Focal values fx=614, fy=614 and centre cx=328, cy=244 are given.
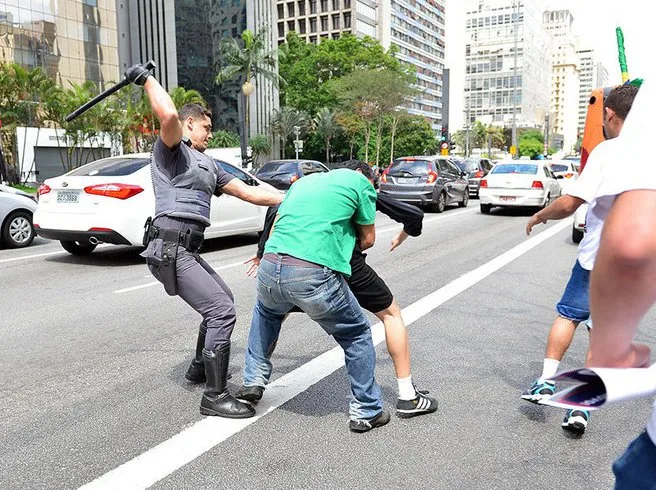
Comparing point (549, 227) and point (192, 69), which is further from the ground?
point (192, 69)

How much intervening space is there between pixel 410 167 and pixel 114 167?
427 inches

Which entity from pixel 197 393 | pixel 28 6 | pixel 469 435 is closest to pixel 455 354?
pixel 469 435

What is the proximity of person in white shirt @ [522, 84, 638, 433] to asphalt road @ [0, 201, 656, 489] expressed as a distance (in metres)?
0.18

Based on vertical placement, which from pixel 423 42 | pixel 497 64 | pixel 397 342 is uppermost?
pixel 423 42

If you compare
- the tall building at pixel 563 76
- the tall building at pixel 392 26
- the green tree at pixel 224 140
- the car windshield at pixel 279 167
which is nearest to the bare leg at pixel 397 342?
the car windshield at pixel 279 167

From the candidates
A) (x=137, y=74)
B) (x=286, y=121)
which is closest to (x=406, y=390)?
(x=137, y=74)

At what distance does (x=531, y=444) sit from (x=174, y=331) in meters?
3.23

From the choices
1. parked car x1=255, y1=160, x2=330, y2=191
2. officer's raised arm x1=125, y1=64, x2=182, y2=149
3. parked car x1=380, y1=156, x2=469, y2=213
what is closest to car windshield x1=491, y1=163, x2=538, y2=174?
parked car x1=380, y1=156, x2=469, y2=213

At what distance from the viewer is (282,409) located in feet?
12.1

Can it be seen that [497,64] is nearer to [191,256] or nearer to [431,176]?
[431,176]

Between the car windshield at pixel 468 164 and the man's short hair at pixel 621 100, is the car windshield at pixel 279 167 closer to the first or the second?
the car windshield at pixel 468 164

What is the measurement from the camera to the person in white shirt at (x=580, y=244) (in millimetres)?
2768

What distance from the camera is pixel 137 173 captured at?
28.9 feet

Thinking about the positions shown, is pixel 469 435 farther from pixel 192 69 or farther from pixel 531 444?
pixel 192 69
